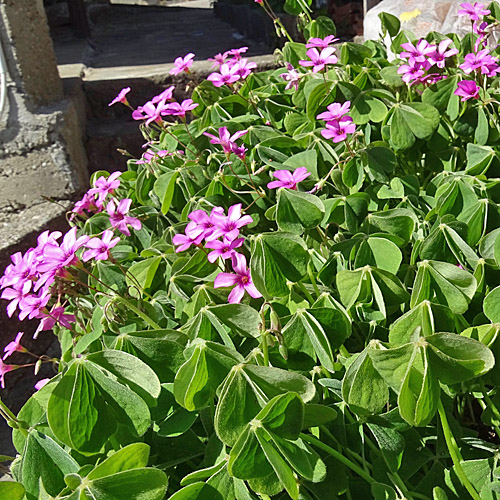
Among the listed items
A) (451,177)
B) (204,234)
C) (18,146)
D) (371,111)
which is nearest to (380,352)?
(204,234)

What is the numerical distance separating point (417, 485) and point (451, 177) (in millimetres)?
463

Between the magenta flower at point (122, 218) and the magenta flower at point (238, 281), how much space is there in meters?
0.24

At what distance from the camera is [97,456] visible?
0.72 m

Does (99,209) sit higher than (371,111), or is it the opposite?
(371,111)

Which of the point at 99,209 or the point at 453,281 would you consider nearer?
the point at 453,281

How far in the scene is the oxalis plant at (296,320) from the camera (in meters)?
0.60

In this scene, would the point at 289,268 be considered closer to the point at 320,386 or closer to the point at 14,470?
the point at 320,386

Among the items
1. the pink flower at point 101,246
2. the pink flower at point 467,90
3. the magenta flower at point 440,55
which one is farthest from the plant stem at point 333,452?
the magenta flower at point 440,55

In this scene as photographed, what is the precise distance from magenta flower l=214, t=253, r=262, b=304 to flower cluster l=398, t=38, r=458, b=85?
0.53 m

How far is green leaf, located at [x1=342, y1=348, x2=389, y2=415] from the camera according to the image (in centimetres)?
63

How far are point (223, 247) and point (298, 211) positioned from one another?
105 mm

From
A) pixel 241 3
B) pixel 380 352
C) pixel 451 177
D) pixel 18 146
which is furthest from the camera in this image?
pixel 241 3

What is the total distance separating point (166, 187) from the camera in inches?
42.6

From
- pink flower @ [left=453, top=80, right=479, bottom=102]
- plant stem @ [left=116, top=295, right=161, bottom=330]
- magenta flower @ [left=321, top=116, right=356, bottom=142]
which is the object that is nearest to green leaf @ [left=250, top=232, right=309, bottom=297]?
plant stem @ [left=116, top=295, right=161, bottom=330]
